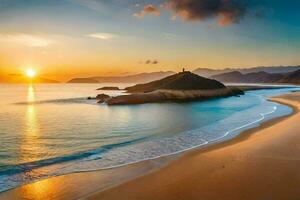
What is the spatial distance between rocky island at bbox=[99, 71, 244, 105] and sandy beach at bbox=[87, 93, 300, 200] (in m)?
40.3

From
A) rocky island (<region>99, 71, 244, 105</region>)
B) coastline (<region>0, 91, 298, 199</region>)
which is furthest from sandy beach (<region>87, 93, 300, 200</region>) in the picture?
rocky island (<region>99, 71, 244, 105</region>)

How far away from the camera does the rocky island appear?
5666 cm

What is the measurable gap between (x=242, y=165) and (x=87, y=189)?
20.5 feet

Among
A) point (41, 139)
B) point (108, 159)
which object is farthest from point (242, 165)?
point (41, 139)

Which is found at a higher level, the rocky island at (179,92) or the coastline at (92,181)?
the rocky island at (179,92)

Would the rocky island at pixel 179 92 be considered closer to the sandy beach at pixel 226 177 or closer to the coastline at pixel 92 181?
the sandy beach at pixel 226 177

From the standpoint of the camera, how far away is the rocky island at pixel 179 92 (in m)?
56.7

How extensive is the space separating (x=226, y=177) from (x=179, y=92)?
5895cm

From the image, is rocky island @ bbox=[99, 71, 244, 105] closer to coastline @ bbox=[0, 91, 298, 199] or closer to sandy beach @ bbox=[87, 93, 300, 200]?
sandy beach @ bbox=[87, 93, 300, 200]

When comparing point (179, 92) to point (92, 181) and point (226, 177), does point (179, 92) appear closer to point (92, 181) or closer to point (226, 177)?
point (226, 177)

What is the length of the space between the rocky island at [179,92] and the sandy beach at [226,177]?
132ft

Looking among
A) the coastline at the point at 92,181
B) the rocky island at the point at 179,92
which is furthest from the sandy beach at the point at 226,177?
the rocky island at the point at 179,92

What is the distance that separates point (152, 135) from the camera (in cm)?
2150

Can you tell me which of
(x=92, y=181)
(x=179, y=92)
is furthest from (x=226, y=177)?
(x=179, y=92)
